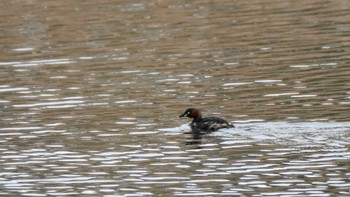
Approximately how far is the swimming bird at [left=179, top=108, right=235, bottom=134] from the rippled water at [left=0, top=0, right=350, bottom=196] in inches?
6.7

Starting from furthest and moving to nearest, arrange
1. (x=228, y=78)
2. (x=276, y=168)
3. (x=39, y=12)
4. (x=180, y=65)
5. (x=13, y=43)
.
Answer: (x=39, y=12) < (x=13, y=43) < (x=180, y=65) < (x=228, y=78) < (x=276, y=168)

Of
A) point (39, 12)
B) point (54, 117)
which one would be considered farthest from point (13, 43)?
point (54, 117)

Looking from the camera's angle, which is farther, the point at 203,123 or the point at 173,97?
the point at 173,97

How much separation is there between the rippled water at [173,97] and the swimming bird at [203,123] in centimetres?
17

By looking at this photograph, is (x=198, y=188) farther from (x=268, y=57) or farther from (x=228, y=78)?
(x=268, y=57)

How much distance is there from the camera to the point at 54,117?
22.1 m

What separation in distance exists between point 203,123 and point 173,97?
9.86ft

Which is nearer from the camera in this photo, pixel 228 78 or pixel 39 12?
pixel 228 78

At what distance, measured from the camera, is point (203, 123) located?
20703 millimetres

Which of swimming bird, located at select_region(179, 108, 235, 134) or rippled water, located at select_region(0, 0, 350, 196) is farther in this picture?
swimming bird, located at select_region(179, 108, 235, 134)

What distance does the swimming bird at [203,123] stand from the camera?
788 inches

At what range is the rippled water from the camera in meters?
16.6

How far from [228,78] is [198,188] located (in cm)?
982

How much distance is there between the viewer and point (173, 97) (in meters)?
23.6
